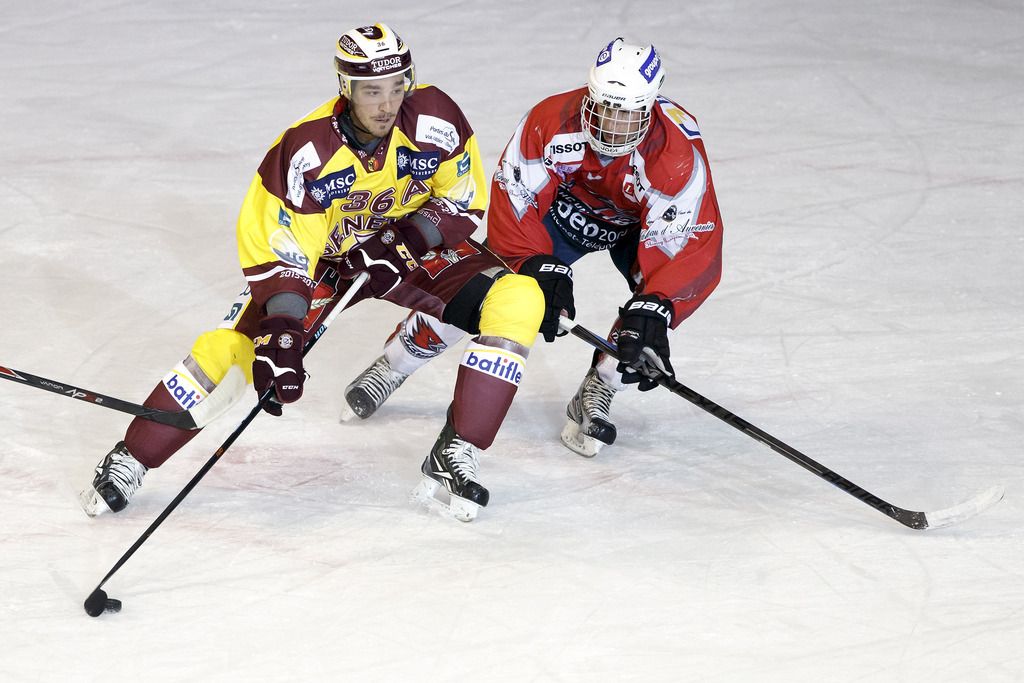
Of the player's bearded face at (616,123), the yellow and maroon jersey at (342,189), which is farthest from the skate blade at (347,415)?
the player's bearded face at (616,123)

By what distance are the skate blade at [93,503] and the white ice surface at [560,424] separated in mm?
43

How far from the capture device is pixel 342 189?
3318mm

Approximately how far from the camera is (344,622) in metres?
2.85

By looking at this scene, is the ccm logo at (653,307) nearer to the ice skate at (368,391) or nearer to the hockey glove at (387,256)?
the hockey glove at (387,256)

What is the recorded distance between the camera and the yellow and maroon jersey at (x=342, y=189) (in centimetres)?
325

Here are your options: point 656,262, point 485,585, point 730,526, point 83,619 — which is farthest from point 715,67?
point 83,619

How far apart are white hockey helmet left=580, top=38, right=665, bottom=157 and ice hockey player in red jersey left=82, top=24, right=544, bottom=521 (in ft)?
1.21

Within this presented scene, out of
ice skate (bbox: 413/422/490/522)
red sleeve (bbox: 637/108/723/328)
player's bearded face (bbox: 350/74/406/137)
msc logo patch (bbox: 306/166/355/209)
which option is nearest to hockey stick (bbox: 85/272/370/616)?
msc logo patch (bbox: 306/166/355/209)

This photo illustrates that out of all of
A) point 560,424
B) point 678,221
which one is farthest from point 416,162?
point 560,424

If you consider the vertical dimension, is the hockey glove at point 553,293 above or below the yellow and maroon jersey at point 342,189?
below

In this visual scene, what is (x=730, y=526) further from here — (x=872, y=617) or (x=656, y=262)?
(x=656, y=262)

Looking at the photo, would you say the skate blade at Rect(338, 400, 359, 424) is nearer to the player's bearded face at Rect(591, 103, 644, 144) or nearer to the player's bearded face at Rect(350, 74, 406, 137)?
the player's bearded face at Rect(350, 74, 406, 137)

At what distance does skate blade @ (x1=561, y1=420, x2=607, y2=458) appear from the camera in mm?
3676

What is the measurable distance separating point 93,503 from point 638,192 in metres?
1.70
